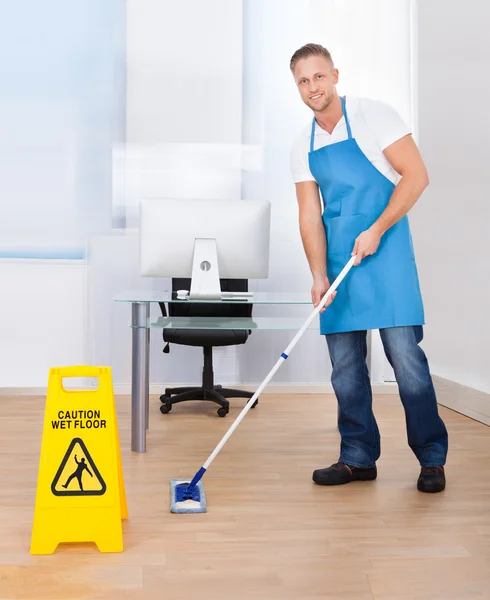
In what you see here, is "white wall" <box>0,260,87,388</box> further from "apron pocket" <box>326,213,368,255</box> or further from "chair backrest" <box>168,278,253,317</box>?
A: "apron pocket" <box>326,213,368,255</box>

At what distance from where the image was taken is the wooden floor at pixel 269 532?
1.85 m

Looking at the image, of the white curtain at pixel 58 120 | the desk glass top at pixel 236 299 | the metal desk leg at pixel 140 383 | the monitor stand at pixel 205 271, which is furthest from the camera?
the white curtain at pixel 58 120

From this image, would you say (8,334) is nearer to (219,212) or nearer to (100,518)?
(219,212)

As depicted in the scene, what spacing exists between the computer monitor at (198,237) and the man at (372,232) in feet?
1.51

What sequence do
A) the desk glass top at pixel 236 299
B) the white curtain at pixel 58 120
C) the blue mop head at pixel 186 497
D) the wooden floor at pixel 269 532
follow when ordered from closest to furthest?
the wooden floor at pixel 269 532
the blue mop head at pixel 186 497
the desk glass top at pixel 236 299
the white curtain at pixel 58 120

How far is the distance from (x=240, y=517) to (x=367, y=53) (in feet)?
10.5

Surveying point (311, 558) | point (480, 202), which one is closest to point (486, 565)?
point (311, 558)

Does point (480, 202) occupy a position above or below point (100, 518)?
above

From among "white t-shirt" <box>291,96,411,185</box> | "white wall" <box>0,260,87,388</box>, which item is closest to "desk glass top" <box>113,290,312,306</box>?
"white t-shirt" <box>291,96,411,185</box>

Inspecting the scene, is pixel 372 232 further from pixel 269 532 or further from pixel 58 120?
pixel 58 120

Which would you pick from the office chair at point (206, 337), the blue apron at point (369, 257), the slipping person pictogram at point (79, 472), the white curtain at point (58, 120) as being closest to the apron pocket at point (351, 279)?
the blue apron at point (369, 257)

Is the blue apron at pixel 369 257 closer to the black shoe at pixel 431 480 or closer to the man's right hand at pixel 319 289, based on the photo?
the man's right hand at pixel 319 289

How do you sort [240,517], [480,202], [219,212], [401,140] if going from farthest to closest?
[480,202]
[219,212]
[401,140]
[240,517]

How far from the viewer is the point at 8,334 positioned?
4492mm
